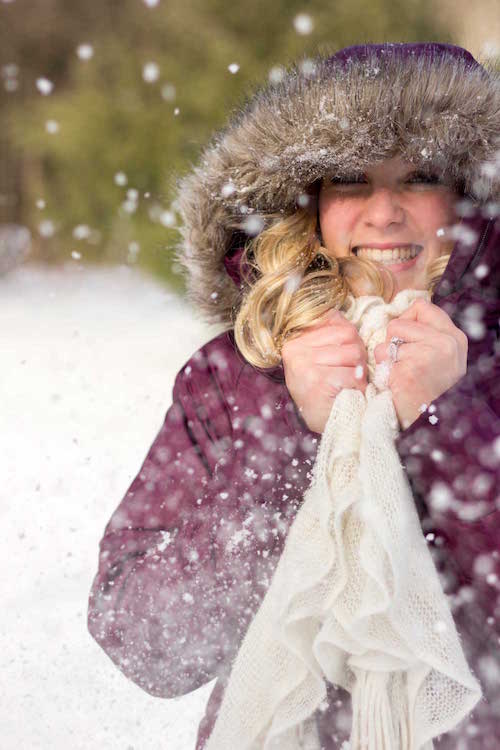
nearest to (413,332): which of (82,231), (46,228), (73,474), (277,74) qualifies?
(277,74)

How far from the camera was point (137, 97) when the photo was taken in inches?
173

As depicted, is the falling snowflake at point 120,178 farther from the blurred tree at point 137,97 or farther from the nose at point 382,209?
the nose at point 382,209

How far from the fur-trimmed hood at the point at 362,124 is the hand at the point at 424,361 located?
0.24 m

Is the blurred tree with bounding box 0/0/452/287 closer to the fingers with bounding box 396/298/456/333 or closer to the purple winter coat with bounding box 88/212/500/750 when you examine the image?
the purple winter coat with bounding box 88/212/500/750

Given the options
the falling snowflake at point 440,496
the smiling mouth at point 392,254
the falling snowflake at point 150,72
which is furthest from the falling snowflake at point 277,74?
the falling snowflake at point 150,72

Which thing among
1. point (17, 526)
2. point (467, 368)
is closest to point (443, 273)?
point (467, 368)

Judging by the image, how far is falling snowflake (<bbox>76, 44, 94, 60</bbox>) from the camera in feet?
15.4

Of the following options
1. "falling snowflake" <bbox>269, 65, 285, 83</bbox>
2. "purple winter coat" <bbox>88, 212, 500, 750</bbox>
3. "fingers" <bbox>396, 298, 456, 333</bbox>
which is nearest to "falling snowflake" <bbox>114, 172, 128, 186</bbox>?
"falling snowflake" <bbox>269, 65, 285, 83</bbox>

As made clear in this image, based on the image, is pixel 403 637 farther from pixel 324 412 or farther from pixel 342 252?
pixel 342 252

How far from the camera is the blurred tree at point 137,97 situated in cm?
412

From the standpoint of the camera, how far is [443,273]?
1.14 metres

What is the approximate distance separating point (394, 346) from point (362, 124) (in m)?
0.32

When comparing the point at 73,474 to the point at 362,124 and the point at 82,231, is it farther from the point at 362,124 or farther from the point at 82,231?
the point at 82,231

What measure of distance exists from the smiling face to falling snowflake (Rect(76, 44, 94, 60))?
13.2 ft
